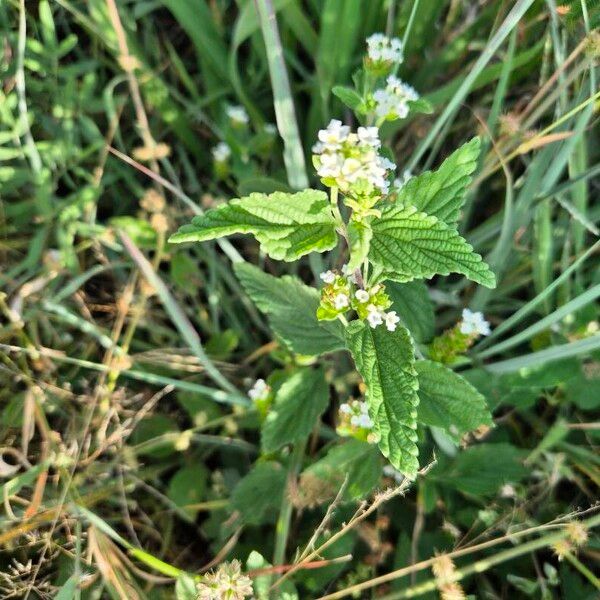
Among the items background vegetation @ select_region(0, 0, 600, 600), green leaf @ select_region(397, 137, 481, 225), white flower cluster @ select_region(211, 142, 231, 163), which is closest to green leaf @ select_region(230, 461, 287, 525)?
background vegetation @ select_region(0, 0, 600, 600)

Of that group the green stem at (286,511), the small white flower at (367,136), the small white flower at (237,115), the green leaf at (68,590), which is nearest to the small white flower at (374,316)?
the small white flower at (367,136)

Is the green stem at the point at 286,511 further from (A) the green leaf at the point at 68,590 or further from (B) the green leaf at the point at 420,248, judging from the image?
(B) the green leaf at the point at 420,248

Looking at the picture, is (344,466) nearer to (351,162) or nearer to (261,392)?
(261,392)

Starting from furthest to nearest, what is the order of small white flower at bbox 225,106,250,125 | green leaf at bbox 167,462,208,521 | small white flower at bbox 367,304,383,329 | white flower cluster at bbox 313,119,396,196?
small white flower at bbox 225,106,250,125
green leaf at bbox 167,462,208,521
small white flower at bbox 367,304,383,329
white flower cluster at bbox 313,119,396,196

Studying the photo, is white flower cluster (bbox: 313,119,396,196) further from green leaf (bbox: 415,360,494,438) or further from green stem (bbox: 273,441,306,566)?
green stem (bbox: 273,441,306,566)

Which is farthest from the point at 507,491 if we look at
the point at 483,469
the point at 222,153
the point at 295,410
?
the point at 222,153

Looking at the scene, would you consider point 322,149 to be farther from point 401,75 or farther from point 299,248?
point 401,75
